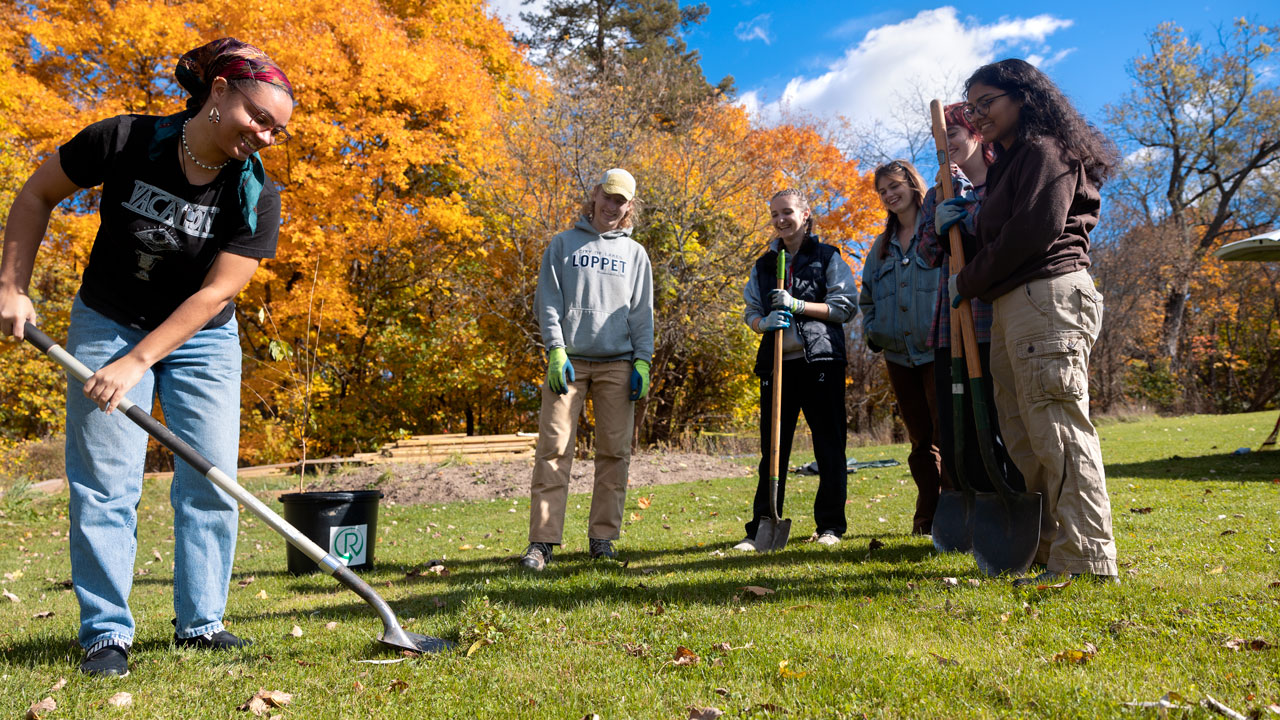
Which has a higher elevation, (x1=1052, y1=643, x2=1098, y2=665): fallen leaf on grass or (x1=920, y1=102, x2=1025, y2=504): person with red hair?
(x1=920, y1=102, x2=1025, y2=504): person with red hair

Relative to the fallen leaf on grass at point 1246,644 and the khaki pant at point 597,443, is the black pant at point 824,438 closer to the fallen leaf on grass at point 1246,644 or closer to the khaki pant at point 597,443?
the khaki pant at point 597,443

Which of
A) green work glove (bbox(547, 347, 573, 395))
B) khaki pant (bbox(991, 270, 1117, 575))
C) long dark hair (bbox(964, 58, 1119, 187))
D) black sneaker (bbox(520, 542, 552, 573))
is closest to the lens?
khaki pant (bbox(991, 270, 1117, 575))

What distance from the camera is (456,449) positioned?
1345cm

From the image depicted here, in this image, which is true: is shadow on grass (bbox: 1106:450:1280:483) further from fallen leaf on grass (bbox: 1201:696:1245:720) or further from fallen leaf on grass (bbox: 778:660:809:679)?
fallen leaf on grass (bbox: 778:660:809:679)

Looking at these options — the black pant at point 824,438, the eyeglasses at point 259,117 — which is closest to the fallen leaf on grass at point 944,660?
the black pant at point 824,438

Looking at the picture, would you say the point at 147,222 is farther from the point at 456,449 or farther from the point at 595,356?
the point at 456,449

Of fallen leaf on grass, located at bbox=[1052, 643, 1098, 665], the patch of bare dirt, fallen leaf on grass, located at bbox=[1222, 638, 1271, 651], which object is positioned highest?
fallen leaf on grass, located at bbox=[1222, 638, 1271, 651]

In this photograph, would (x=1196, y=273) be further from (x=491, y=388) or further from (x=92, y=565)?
(x=92, y=565)

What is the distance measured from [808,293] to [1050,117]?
1928 mm

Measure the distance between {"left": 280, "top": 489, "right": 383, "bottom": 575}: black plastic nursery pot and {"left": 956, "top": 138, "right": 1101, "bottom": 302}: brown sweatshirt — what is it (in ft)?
11.9

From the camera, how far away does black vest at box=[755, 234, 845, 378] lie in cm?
468

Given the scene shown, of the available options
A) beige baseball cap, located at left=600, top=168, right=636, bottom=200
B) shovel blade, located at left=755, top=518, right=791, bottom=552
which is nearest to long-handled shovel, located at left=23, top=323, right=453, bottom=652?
shovel blade, located at left=755, top=518, right=791, bottom=552

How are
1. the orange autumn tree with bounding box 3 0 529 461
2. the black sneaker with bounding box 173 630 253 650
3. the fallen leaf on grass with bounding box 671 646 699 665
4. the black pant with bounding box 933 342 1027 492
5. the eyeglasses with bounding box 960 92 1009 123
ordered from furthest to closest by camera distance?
the orange autumn tree with bounding box 3 0 529 461 → the black pant with bounding box 933 342 1027 492 → the eyeglasses with bounding box 960 92 1009 123 → the black sneaker with bounding box 173 630 253 650 → the fallen leaf on grass with bounding box 671 646 699 665

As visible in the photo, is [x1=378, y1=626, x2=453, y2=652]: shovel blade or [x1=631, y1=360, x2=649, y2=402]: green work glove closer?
[x1=378, y1=626, x2=453, y2=652]: shovel blade
